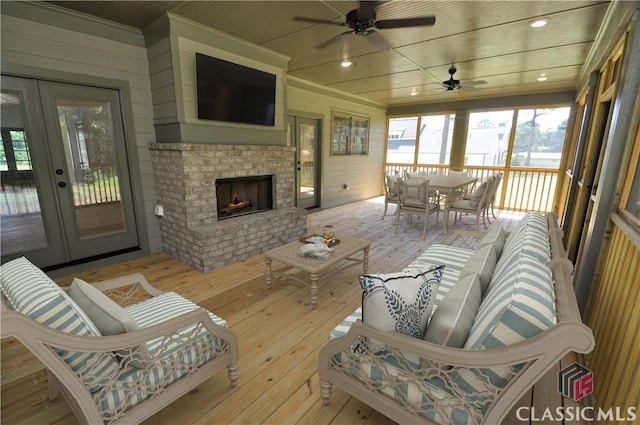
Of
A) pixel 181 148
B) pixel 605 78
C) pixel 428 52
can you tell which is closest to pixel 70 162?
pixel 181 148

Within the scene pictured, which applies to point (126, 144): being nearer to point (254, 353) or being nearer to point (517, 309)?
point (254, 353)

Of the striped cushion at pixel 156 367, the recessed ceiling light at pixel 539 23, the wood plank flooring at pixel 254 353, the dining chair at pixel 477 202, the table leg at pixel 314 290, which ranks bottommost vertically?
the wood plank flooring at pixel 254 353

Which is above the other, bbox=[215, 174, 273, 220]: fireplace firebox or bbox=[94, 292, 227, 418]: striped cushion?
bbox=[215, 174, 273, 220]: fireplace firebox

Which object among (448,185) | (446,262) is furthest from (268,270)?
(448,185)

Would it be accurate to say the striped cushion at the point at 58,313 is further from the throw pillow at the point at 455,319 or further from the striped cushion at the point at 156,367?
the throw pillow at the point at 455,319

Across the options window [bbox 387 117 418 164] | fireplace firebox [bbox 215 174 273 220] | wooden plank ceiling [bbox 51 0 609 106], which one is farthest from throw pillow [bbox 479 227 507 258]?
window [bbox 387 117 418 164]

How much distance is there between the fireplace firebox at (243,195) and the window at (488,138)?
17.0 ft

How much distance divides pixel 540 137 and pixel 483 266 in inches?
244

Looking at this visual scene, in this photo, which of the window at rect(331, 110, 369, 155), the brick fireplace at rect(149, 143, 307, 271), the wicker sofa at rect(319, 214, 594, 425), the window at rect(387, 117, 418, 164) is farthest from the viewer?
the window at rect(387, 117, 418, 164)

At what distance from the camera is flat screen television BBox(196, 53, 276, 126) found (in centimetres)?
315

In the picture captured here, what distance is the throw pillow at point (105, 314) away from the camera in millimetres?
1140

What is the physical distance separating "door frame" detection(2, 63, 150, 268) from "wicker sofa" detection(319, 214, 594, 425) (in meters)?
3.08

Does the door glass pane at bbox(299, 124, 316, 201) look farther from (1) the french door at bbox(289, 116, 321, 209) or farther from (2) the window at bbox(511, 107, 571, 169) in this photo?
(2) the window at bbox(511, 107, 571, 169)

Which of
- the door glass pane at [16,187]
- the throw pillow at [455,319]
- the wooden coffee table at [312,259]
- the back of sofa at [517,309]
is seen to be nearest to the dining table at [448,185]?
the wooden coffee table at [312,259]
